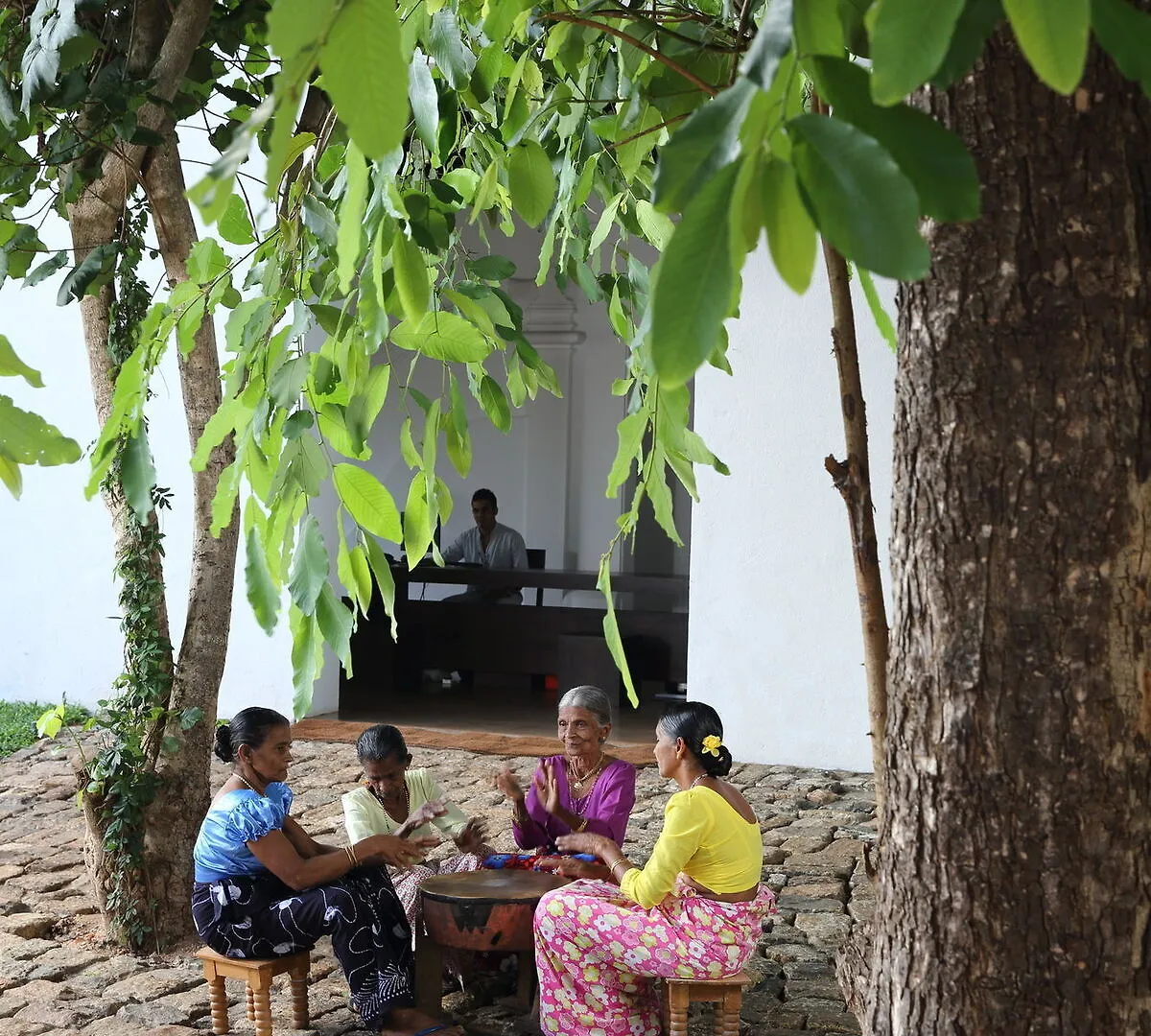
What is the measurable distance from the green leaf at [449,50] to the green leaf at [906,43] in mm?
1300

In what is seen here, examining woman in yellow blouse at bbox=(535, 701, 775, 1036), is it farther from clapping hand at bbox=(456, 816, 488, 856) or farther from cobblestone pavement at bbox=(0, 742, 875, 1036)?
clapping hand at bbox=(456, 816, 488, 856)

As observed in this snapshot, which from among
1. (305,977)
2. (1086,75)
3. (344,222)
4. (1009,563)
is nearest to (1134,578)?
(1009,563)

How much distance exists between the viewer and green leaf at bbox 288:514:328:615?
1947 mm

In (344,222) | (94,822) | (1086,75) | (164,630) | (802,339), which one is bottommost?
(94,822)

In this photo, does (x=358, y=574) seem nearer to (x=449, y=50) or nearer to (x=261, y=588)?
(x=261, y=588)

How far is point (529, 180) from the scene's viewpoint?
7.30 ft

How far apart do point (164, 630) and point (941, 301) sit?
3.94m

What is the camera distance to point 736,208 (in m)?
0.90

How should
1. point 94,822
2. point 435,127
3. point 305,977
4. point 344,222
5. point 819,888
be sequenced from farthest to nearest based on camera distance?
point 819,888 → point 94,822 → point 305,977 → point 435,127 → point 344,222

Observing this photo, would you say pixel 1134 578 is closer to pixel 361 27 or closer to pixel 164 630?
pixel 361 27

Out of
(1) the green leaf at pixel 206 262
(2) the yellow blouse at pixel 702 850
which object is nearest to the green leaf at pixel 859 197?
(1) the green leaf at pixel 206 262

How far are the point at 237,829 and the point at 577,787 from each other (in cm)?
110

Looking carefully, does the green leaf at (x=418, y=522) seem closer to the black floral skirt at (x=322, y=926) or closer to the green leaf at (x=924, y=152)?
the green leaf at (x=924, y=152)

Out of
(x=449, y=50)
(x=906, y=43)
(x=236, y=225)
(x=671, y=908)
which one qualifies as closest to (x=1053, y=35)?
(x=906, y=43)
